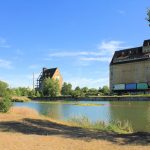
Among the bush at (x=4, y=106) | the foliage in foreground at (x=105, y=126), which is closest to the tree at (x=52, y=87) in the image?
the bush at (x=4, y=106)

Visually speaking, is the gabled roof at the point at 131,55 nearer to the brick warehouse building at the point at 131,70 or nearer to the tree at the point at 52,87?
the brick warehouse building at the point at 131,70

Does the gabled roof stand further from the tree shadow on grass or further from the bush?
the tree shadow on grass

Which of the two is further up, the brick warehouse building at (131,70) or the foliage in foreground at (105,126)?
the brick warehouse building at (131,70)

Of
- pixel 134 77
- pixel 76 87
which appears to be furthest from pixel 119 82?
pixel 76 87

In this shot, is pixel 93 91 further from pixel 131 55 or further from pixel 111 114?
pixel 111 114

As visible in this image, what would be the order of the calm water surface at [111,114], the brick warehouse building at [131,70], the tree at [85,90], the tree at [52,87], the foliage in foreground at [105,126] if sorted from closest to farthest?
the foliage in foreground at [105,126] < the calm water surface at [111,114] < the brick warehouse building at [131,70] < the tree at [52,87] < the tree at [85,90]

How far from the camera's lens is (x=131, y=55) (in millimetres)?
190375

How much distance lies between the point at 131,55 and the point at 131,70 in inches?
327

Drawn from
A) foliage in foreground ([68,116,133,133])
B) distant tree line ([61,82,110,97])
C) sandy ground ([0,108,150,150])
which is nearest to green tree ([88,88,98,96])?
distant tree line ([61,82,110,97])

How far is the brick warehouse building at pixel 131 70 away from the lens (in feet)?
589

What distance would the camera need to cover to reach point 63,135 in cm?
1753

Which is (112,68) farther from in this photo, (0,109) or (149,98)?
(0,109)

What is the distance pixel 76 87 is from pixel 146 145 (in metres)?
182

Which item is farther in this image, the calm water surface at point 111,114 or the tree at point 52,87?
the tree at point 52,87
